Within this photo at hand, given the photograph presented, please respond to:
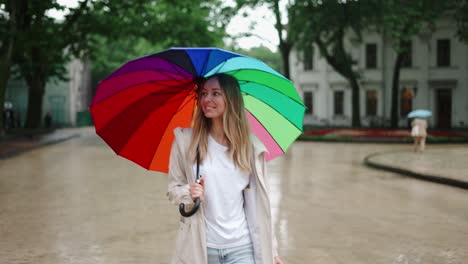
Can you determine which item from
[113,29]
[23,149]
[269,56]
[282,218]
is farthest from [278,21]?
[269,56]

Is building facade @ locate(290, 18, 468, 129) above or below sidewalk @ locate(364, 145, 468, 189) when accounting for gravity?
above

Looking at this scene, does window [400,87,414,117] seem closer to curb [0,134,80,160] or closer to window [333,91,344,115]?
window [333,91,344,115]

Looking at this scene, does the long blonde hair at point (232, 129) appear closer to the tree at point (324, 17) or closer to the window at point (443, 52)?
the tree at point (324, 17)

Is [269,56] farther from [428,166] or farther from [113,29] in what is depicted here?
[428,166]

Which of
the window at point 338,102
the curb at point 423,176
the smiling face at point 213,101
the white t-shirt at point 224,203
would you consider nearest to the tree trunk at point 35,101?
the window at point 338,102

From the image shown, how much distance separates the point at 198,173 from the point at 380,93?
48.8m

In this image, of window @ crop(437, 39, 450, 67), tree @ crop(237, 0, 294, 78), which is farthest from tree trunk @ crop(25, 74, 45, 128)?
window @ crop(437, 39, 450, 67)

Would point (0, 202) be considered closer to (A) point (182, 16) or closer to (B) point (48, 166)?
(B) point (48, 166)

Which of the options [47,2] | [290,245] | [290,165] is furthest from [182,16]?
[290,245]

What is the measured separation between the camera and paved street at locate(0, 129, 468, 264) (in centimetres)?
670

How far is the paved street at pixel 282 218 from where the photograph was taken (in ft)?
22.0

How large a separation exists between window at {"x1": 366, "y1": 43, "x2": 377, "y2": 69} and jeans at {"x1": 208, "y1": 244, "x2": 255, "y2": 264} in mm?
49470

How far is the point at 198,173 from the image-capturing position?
10.5 feet

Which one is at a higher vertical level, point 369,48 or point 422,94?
point 369,48
